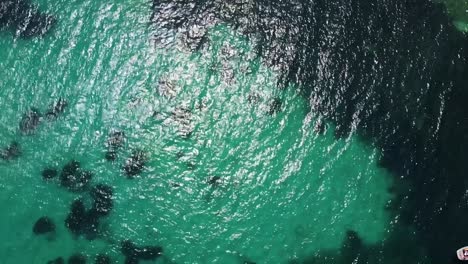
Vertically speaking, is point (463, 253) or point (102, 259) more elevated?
point (102, 259)

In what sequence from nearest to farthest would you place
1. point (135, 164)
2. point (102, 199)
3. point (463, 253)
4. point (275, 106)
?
1. point (463, 253)
2. point (102, 199)
3. point (135, 164)
4. point (275, 106)

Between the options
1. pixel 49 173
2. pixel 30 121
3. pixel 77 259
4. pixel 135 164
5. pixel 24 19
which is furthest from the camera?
pixel 24 19

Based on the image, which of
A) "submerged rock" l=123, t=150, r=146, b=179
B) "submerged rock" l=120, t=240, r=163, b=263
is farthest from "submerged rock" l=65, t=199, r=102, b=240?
"submerged rock" l=123, t=150, r=146, b=179

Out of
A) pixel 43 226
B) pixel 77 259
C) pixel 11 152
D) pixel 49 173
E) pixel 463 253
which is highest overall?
pixel 11 152

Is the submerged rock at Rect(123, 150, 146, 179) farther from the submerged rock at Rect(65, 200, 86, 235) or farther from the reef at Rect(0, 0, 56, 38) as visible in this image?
the reef at Rect(0, 0, 56, 38)

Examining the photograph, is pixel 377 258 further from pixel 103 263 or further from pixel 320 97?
pixel 103 263

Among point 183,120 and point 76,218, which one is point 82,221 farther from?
point 183,120

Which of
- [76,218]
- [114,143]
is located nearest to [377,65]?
[114,143]

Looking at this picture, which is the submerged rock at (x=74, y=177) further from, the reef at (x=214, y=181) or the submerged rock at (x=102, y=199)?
the reef at (x=214, y=181)

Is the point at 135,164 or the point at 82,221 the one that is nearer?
the point at 82,221
